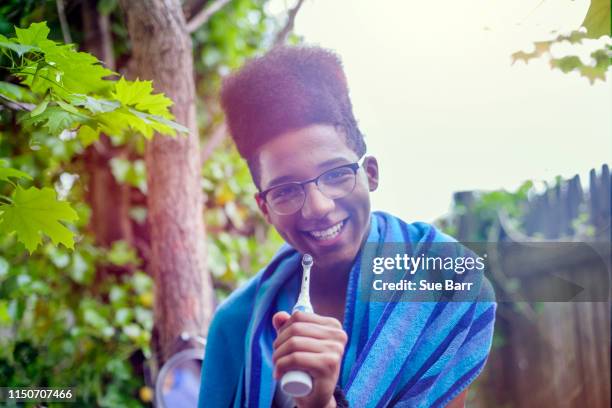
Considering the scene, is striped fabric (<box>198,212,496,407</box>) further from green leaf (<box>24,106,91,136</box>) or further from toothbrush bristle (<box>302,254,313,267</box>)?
green leaf (<box>24,106,91,136</box>)

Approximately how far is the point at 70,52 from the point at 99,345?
1070 millimetres

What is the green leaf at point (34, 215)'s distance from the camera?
1.16 m

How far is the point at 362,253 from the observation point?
1.32 meters

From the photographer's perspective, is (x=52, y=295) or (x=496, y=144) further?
(x=52, y=295)

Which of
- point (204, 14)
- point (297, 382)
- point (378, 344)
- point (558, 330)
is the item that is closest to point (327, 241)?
point (378, 344)

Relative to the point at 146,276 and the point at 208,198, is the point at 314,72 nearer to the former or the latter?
the point at 208,198

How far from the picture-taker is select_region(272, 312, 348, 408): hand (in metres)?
1.06

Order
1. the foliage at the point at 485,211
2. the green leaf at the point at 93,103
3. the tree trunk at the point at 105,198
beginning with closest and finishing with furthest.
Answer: the green leaf at the point at 93,103 → the foliage at the point at 485,211 → the tree trunk at the point at 105,198

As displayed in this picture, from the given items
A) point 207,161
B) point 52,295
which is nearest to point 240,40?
point 207,161

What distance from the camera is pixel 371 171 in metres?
1.34

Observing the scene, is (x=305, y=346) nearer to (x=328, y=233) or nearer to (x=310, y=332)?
(x=310, y=332)

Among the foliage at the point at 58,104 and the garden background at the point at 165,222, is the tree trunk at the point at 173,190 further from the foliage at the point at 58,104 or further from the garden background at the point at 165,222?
the foliage at the point at 58,104

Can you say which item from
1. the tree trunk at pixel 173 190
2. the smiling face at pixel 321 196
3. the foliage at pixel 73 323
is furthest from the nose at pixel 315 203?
the foliage at pixel 73 323

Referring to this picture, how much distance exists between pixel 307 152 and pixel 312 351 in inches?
17.4
